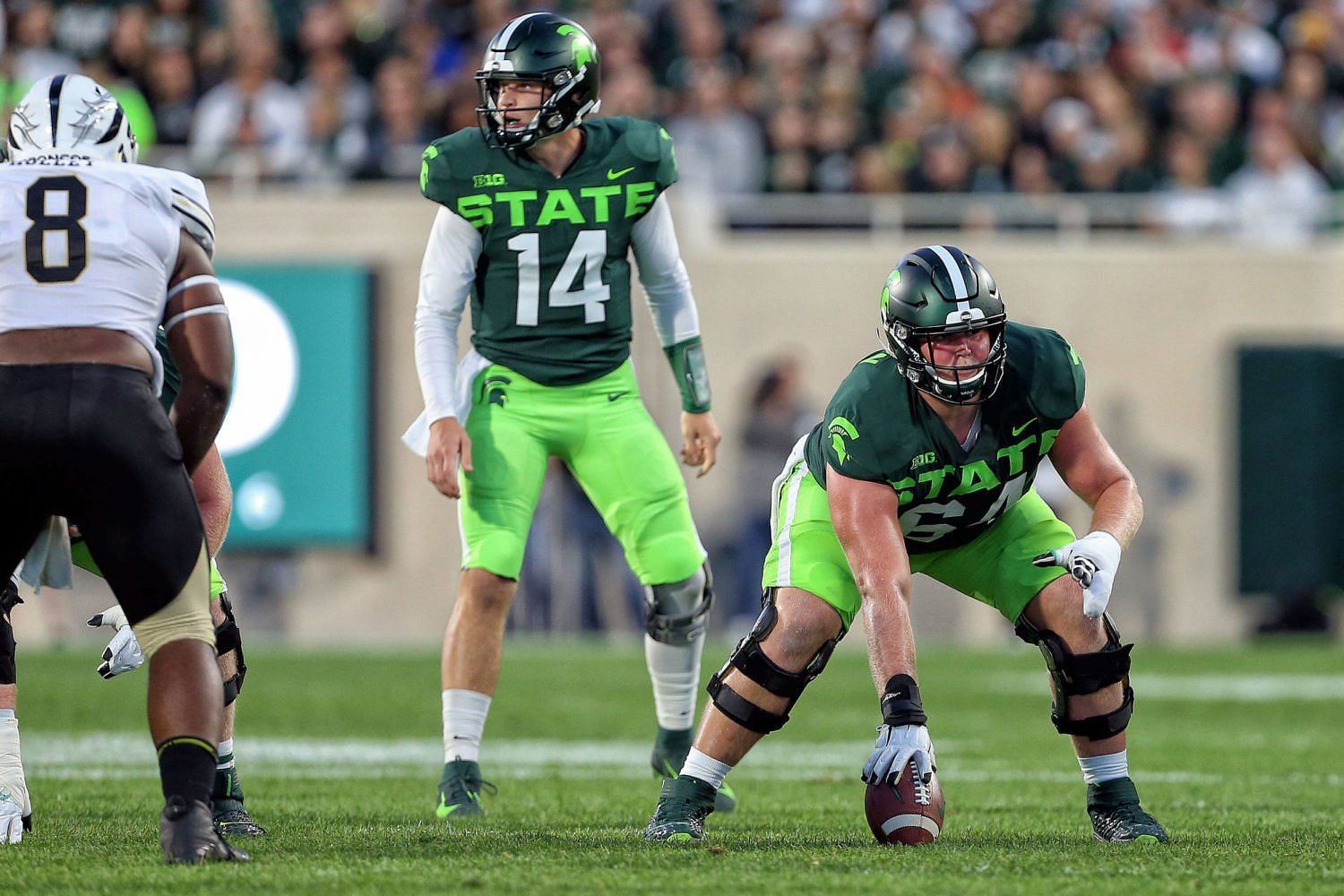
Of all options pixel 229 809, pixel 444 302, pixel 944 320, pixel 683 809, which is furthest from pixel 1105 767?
pixel 444 302

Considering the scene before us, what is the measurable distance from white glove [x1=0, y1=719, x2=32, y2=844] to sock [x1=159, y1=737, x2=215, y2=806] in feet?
2.72

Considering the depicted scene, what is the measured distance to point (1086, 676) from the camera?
15.7 ft

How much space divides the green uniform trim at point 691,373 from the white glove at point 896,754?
1910 mm

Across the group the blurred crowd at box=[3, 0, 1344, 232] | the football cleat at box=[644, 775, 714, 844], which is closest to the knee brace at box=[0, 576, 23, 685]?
the football cleat at box=[644, 775, 714, 844]

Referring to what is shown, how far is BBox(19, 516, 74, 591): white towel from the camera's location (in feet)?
15.8

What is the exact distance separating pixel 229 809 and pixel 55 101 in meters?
1.88

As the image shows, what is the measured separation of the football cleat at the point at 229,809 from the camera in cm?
516

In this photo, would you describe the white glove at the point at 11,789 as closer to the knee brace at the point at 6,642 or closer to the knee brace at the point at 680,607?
the knee brace at the point at 6,642

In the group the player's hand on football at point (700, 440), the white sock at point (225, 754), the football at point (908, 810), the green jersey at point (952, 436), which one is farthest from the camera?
the player's hand on football at point (700, 440)

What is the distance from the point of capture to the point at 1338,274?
14984mm

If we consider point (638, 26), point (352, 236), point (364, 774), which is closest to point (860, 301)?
point (638, 26)

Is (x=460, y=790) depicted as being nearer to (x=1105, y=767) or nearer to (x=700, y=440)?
(x=700, y=440)

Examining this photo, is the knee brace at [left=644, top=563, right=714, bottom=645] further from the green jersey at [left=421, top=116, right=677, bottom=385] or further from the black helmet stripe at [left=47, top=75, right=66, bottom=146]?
the black helmet stripe at [left=47, top=75, right=66, bottom=146]

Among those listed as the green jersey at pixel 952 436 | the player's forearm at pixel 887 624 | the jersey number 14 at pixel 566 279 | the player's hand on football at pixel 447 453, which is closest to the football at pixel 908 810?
the player's forearm at pixel 887 624
